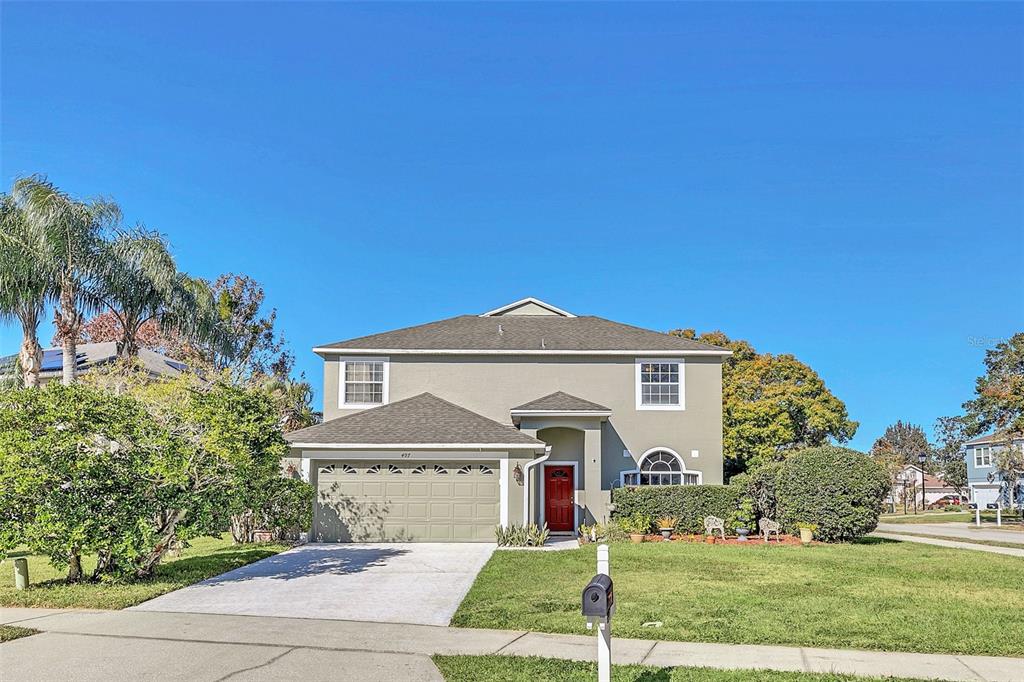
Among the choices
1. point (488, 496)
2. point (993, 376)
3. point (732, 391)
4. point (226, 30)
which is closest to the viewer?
point (226, 30)

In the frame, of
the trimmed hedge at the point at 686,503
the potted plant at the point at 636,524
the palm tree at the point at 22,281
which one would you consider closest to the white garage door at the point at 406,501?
the potted plant at the point at 636,524

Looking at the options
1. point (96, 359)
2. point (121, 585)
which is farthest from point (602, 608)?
point (96, 359)

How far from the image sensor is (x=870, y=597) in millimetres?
11219

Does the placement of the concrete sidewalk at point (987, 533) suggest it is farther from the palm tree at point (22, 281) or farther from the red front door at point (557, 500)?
the palm tree at point (22, 281)

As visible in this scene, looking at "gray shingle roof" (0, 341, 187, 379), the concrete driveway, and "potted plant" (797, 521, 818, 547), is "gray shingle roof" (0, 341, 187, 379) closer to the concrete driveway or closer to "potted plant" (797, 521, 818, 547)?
the concrete driveway

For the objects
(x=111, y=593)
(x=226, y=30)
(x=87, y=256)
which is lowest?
(x=111, y=593)

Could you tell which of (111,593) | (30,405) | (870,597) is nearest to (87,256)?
(30,405)

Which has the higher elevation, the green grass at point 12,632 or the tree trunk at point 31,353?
the tree trunk at point 31,353

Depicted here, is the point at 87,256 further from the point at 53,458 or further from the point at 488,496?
the point at 488,496

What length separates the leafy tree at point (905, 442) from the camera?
78.1 meters

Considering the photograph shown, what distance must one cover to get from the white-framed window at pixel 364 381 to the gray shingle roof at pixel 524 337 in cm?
47

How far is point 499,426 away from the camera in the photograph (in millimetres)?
20859

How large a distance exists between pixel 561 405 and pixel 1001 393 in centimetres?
2367

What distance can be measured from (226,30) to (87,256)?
26.9ft
